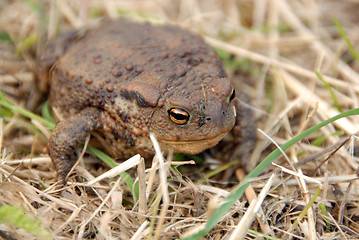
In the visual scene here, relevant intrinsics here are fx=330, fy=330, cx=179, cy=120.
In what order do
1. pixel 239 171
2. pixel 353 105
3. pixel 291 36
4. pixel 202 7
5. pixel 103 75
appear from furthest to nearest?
pixel 202 7 → pixel 291 36 → pixel 353 105 → pixel 239 171 → pixel 103 75

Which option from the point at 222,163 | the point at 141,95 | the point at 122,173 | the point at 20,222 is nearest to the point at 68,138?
the point at 122,173

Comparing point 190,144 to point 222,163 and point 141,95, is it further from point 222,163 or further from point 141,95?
point 222,163

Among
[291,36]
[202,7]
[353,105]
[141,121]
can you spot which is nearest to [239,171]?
[141,121]

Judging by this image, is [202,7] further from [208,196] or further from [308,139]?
[208,196]

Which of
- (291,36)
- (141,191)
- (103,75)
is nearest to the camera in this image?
(141,191)

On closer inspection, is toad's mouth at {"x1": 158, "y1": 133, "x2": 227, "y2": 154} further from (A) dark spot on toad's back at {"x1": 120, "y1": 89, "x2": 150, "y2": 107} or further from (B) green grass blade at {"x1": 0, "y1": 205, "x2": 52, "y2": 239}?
(B) green grass blade at {"x1": 0, "y1": 205, "x2": 52, "y2": 239}

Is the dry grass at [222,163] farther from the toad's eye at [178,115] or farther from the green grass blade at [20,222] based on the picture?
the toad's eye at [178,115]
